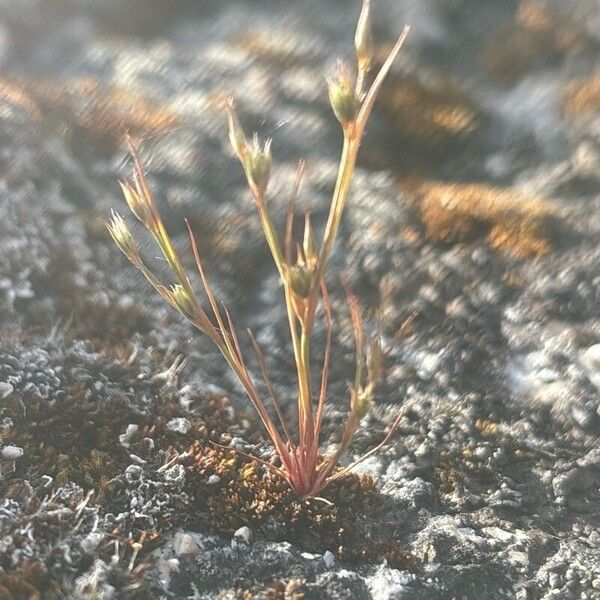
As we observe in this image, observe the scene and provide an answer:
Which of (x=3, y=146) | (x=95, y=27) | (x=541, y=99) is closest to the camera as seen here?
(x=3, y=146)

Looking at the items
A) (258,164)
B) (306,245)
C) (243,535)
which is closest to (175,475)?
(243,535)

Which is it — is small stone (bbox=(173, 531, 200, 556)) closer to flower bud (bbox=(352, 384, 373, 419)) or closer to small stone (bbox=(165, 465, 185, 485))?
small stone (bbox=(165, 465, 185, 485))

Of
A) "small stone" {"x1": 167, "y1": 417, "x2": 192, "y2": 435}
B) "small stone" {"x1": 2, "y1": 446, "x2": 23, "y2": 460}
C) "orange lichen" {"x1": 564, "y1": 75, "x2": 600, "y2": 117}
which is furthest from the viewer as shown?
"orange lichen" {"x1": 564, "y1": 75, "x2": 600, "y2": 117}

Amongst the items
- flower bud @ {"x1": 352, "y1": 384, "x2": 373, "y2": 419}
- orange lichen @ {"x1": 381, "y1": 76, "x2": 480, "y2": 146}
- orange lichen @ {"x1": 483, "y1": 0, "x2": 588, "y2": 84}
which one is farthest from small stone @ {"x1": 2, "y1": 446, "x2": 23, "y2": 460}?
orange lichen @ {"x1": 483, "y1": 0, "x2": 588, "y2": 84}

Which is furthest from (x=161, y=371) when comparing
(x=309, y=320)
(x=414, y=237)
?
(x=414, y=237)

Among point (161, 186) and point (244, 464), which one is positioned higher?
point (161, 186)

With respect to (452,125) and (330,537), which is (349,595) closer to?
(330,537)
